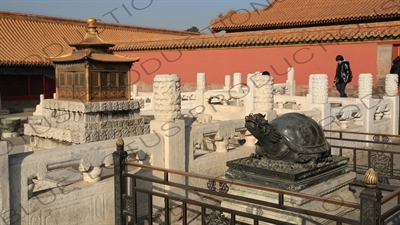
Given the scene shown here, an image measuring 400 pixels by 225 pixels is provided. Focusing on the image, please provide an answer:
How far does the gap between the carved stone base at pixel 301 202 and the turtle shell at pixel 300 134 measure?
386mm

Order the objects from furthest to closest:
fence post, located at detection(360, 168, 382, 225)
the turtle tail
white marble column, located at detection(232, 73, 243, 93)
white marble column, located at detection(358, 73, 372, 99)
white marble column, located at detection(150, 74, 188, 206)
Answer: white marble column, located at detection(232, 73, 243, 93) → white marble column, located at detection(358, 73, 372, 99) → white marble column, located at detection(150, 74, 188, 206) → the turtle tail → fence post, located at detection(360, 168, 382, 225)

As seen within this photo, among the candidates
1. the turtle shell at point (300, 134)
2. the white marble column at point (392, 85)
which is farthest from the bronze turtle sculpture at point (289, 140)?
the white marble column at point (392, 85)

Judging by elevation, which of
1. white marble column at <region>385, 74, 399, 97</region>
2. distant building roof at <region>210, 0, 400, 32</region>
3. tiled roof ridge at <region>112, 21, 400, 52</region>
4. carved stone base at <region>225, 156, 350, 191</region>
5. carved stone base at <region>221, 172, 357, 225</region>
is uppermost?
distant building roof at <region>210, 0, 400, 32</region>

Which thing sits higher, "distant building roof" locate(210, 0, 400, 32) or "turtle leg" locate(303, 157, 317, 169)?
"distant building roof" locate(210, 0, 400, 32)

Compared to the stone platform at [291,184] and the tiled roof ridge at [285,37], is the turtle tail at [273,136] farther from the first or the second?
the tiled roof ridge at [285,37]

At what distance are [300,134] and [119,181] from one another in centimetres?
195

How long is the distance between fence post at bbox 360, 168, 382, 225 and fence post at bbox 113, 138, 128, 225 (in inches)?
87.1

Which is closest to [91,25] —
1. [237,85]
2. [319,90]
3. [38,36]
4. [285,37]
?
[237,85]

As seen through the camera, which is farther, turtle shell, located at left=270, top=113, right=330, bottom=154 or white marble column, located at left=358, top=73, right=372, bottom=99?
white marble column, located at left=358, top=73, right=372, bottom=99

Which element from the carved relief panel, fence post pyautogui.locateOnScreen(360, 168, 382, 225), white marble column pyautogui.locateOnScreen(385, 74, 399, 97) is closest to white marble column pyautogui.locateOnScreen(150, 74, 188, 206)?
fence post pyautogui.locateOnScreen(360, 168, 382, 225)

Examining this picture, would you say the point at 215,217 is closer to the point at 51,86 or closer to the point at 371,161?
the point at 371,161

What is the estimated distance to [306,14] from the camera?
55.4 ft

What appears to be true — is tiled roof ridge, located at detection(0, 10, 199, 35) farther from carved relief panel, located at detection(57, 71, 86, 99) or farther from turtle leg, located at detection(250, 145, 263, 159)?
turtle leg, located at detection(250, 145, 263, 159)

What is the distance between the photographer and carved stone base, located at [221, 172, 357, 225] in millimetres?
4246
